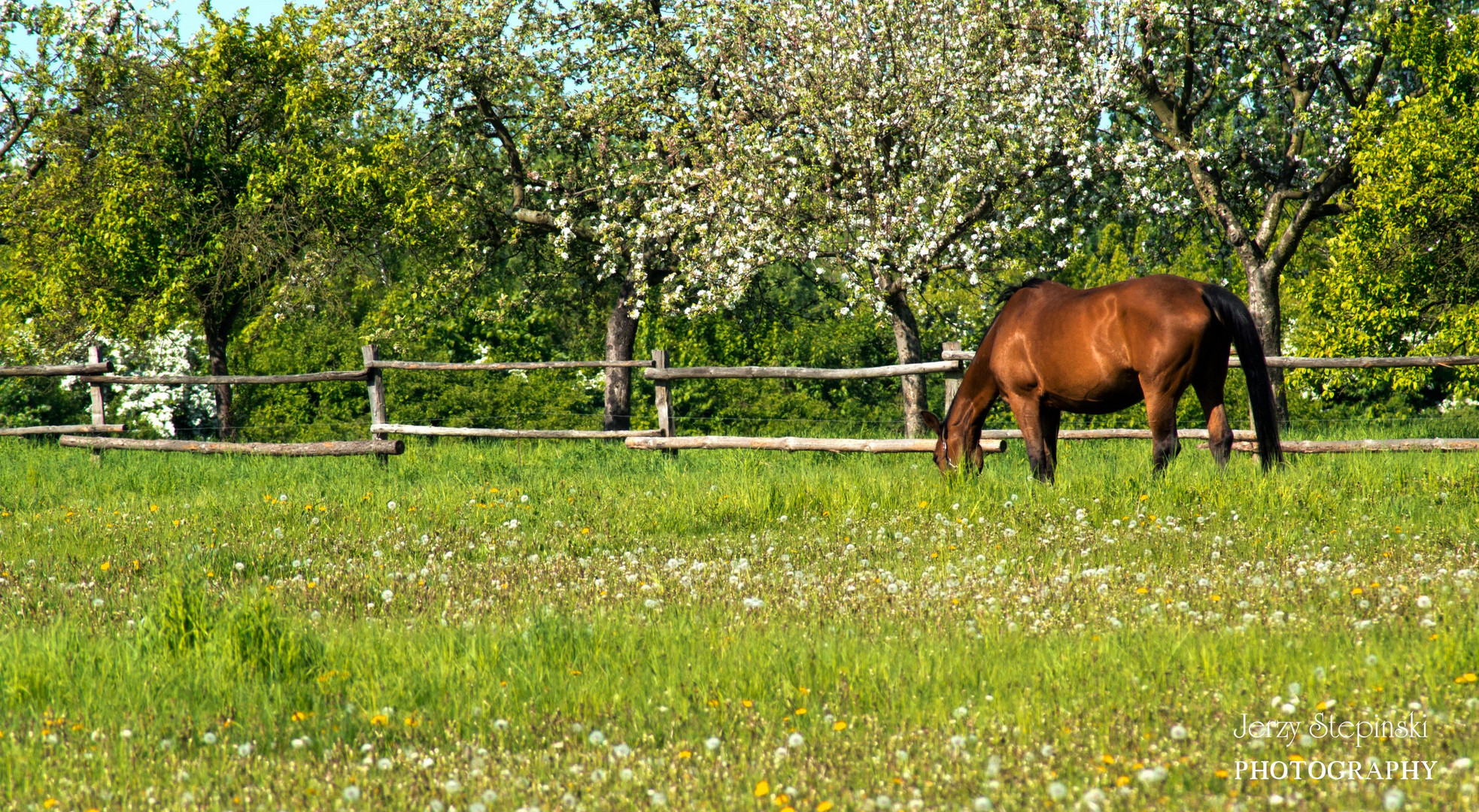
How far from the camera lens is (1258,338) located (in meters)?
9.02

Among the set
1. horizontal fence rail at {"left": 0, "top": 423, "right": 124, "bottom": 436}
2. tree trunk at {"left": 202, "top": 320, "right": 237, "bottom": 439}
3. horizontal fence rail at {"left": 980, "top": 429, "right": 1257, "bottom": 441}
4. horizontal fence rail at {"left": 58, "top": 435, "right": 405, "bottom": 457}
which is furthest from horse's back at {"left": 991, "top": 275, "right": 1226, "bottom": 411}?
tree trunk at {"left": 202, "top": 320, "right": 237, "bottom": 439}

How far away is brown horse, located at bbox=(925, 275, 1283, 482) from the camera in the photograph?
29.5ft

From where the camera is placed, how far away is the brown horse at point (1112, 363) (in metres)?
9.00

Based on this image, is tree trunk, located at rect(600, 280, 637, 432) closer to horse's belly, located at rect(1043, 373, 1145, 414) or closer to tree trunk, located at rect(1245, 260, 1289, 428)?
tree trunk, located at rect(1245, 260, 1289, 428)

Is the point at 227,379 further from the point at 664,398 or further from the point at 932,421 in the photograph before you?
the point at 932,421

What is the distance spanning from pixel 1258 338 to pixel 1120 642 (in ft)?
17.8

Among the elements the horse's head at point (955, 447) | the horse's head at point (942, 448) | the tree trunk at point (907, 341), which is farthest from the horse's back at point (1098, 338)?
the tree trunk at point (907, 341)

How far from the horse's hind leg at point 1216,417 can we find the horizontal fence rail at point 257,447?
842 centimetres

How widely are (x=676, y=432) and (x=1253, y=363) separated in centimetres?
647

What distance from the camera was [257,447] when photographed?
13359 mm

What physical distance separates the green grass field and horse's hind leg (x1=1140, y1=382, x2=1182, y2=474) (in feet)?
3.46

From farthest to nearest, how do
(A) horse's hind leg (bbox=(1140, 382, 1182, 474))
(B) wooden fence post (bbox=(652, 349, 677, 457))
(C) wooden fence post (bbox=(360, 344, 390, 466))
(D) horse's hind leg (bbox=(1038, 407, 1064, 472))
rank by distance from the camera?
(C) wooden fence post (bbox=(360, 344, 390, 466)), (B) wooden fence post (bbox=(652, 349, 677, 457)), (D) horse's hind leg (bbox=(1038, 407, 1064, 472)), (A) horse's hind leg (bbox=(1140, 382, 1182, 474))

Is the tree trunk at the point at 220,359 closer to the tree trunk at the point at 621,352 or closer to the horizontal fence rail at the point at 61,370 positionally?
the horizontal fence rail at the point at 61,370

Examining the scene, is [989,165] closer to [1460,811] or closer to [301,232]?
[301,232]
